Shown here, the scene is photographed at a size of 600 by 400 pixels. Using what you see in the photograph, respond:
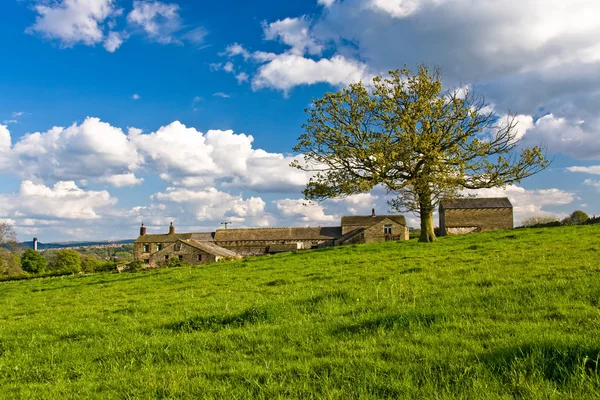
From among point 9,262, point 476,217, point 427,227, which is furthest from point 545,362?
point 9,262

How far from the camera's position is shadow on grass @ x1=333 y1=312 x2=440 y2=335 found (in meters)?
7.51

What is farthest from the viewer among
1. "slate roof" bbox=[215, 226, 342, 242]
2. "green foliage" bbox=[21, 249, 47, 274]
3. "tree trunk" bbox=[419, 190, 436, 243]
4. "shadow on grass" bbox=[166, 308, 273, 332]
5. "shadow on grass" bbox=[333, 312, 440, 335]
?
"green foliage" bbox=[21, 249, 47, 274]

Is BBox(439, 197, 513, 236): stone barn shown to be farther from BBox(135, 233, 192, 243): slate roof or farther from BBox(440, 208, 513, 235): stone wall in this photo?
BBox(135, 233, 192, 243): slate roof

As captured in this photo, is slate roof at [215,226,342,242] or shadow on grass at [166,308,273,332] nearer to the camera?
shadow on grass at [166,308,273,332]

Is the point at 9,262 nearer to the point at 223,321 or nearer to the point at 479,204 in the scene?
the point at 479,204

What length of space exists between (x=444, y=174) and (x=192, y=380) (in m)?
25.2

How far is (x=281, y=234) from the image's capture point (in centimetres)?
9781

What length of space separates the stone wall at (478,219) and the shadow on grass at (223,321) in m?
72.6

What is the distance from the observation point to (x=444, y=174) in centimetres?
2798

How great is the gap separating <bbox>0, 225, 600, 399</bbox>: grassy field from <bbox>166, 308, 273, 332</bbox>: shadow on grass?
0.03m

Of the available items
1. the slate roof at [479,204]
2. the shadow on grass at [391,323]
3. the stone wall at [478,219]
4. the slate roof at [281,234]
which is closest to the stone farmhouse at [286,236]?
the slate roof at [281,234]

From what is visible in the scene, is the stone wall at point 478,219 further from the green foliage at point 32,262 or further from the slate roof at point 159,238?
the green foliage at point 32,262

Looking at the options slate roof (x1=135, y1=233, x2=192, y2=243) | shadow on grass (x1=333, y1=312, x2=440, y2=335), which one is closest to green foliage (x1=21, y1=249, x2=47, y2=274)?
slate roof (x1=135, y1=233, x2=192, y2=243)

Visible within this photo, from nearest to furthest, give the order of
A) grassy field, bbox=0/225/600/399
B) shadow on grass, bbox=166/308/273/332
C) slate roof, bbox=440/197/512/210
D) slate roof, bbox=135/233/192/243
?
grassy field, bbox=0/225/600/399, shadow on grass, bbox=166/308/273/332, slate roof, bbox=440/197/512/210, slate roof, bbox=135/233/192/243
